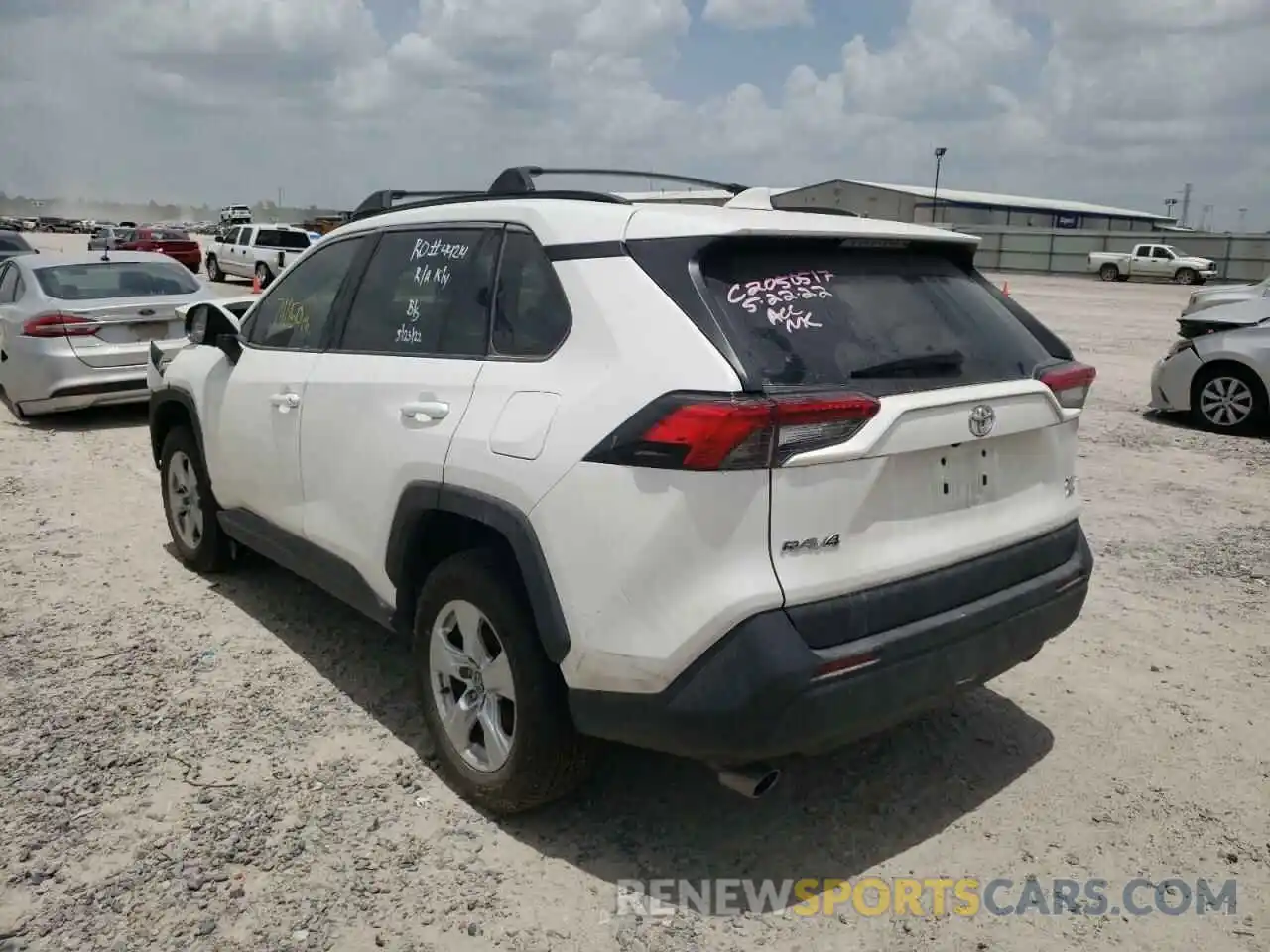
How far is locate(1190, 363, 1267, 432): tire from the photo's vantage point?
9359 millimetres

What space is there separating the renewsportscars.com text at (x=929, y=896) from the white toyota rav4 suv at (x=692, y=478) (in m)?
0.39

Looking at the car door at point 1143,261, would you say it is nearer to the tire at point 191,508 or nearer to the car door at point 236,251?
the car door at point 236,251

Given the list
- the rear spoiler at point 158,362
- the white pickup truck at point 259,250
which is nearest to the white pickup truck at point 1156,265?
the white pickup truck at point 259,250

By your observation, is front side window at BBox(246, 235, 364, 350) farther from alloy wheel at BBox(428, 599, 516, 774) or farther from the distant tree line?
the distant tree line

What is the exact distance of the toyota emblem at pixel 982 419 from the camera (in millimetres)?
2932

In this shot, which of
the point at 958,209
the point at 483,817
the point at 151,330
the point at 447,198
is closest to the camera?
the point at 483,817

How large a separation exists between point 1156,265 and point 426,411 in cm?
4549

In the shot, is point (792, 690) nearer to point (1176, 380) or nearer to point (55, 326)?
point (55, 326)

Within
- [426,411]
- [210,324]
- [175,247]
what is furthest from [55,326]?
[175,247]

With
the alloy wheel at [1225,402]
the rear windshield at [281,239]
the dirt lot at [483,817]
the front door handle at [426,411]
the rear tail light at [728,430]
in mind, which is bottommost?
the dirt lot at [483,817]

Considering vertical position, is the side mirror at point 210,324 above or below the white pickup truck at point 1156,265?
above

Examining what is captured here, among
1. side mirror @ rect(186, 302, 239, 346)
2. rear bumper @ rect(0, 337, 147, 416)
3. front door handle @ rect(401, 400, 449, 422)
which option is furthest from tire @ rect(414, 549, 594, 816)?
rear bumper @ rect(0, 337, 147, 416)

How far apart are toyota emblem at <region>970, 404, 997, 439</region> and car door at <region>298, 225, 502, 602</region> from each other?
1.50 m

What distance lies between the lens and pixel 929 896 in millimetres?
2928
